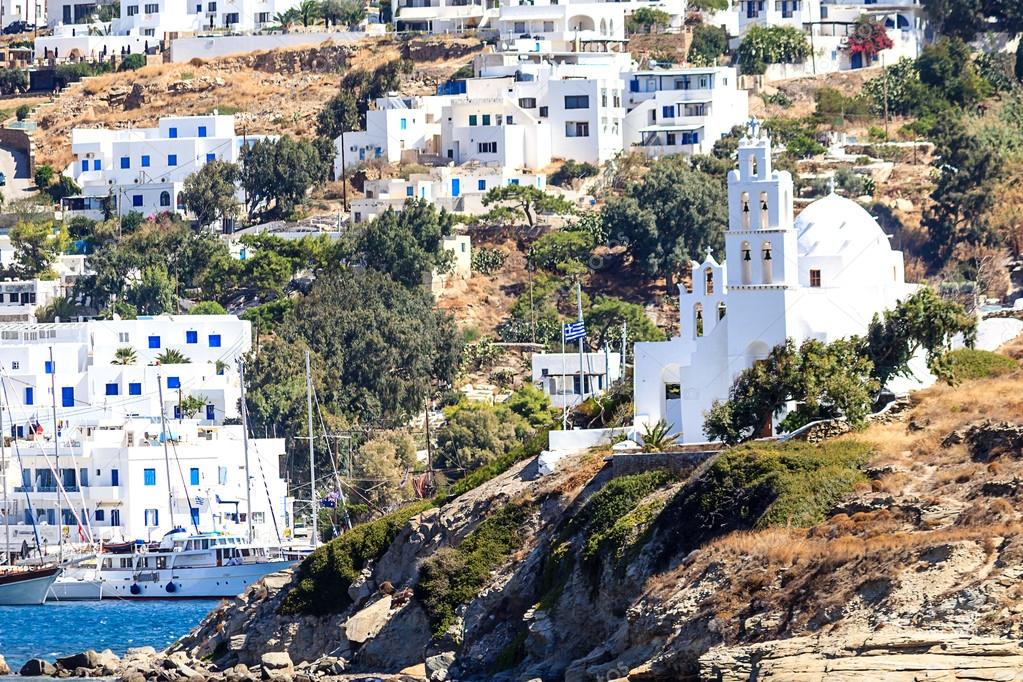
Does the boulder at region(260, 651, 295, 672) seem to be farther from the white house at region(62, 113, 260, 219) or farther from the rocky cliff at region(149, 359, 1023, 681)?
the white house at region(62, 113, 260, 219)

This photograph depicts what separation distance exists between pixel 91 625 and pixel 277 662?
24.6m

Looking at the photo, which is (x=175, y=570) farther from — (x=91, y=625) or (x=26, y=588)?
(x=91, y=625)

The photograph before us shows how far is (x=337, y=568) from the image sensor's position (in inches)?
2968

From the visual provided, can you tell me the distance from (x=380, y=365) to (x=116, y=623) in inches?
1122

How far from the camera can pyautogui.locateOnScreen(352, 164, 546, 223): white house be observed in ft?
461

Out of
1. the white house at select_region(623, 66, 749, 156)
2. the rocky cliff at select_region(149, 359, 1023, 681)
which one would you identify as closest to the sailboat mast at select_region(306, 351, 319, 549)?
the rocky cliff at select_region(149, 359, 1023, 681)

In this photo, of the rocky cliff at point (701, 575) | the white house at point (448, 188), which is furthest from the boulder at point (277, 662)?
the white house at point (448, 188)

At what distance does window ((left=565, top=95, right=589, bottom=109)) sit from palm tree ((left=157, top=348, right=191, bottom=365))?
Result: 2693cm

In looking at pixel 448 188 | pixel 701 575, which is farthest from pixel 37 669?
pixel 448 188

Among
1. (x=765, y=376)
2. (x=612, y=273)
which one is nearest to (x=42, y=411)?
(x=612, y=273)

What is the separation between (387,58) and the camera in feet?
531

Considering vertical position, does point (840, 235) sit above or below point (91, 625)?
above

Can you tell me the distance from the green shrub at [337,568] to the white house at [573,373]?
1024 inches

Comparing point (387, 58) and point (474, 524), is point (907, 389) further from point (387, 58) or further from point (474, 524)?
point (387, 58)
